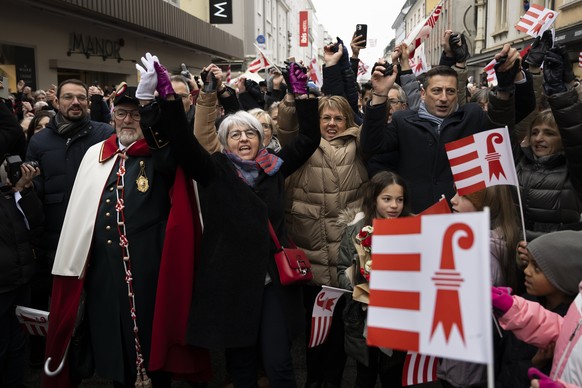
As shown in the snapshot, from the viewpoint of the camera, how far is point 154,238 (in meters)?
3.13

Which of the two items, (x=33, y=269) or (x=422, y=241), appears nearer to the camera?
(x=422, y=241)

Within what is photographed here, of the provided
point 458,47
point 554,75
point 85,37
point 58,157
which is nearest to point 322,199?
point 554,75

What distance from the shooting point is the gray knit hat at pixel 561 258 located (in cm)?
227

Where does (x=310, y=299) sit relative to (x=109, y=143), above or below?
below

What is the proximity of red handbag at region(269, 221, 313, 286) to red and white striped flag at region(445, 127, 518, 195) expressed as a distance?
95 cm

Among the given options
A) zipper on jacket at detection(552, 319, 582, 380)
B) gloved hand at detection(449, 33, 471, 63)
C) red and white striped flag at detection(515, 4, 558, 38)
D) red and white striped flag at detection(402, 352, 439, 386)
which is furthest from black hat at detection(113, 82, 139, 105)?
red and white striped flag at detection(515, 4, 558, 38)

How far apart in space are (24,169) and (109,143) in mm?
625

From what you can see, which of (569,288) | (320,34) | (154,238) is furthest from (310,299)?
(320,34)

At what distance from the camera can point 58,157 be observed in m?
4.11

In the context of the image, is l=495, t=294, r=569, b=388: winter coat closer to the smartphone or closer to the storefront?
the smartphone

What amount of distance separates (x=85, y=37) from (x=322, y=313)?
13132mm

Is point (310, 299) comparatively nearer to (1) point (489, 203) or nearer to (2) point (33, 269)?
(1) point (489, 203)

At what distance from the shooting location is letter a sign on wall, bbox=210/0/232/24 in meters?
23.1

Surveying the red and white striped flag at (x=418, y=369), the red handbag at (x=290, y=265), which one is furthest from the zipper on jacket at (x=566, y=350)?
the red handbag at (x=290, y=265)
